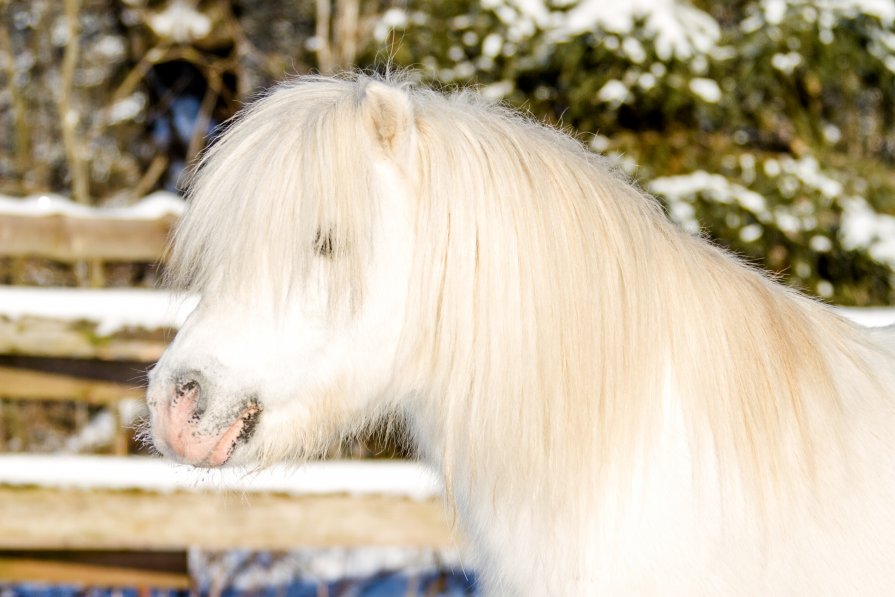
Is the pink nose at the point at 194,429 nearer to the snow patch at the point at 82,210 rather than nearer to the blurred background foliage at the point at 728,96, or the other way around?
the snow patch at the point at 82,210

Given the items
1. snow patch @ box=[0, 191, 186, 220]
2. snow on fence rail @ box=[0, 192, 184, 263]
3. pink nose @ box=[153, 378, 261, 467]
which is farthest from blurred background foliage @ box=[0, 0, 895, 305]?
pink nose @ box=[153, 378, 261, 467]

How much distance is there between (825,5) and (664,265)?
4620mm

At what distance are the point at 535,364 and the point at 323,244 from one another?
1.49ft

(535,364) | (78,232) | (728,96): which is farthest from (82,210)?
(728,96)

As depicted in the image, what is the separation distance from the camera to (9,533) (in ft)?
11.0

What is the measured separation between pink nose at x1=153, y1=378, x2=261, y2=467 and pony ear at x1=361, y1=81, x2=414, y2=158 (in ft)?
1.81

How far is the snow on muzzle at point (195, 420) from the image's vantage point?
170 centimetres

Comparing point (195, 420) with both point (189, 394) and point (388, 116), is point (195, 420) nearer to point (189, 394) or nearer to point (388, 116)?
point (189, 394)

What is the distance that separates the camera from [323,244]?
1.75m

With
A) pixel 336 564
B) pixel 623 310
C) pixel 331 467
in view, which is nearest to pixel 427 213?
pixel 623 310

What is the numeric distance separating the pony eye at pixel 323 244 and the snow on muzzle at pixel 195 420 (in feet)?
0.98

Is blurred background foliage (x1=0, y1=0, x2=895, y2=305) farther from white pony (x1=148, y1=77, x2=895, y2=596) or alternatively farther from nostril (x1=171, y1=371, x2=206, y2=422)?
nostril (x1=171, y1=371, x2=206, y2=422)

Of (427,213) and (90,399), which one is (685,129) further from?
(427,213)

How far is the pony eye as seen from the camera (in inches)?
68.4
